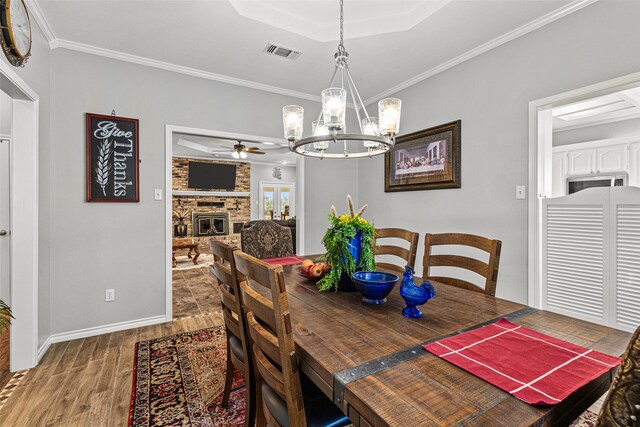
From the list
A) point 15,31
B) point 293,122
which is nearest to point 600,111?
point 293,122

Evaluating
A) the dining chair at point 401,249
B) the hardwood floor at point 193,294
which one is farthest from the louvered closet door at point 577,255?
the hardwood floor at point 193,294

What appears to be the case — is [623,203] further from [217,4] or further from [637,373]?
[217,4]

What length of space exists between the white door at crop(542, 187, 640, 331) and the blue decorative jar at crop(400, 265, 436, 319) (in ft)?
5.87

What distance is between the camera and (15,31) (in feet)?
5.92

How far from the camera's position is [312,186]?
13.1 ft

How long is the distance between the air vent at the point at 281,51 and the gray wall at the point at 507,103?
1462 mm

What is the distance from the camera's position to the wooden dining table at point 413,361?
0.66 meters

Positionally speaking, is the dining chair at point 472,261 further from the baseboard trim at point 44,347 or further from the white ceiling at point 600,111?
the baseboard trim at point 44,347

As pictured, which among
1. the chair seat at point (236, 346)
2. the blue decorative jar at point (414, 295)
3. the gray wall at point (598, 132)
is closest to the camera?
the blue decorative jar at point (414, 295)

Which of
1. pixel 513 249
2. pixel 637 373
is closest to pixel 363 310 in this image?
pixel 637 373

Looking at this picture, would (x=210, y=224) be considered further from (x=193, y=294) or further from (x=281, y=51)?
(x=281, y=51)

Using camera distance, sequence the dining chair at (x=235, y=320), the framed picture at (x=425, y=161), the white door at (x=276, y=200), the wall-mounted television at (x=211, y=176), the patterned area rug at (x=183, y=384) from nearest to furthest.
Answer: the dining chair at (x=235, y=320) < the patterned area rug at (x=183, y=384) < the framed picture at (x=425, y=161) < the wall-mounted television at (x=211, y=176) < the white door at (x=276, y=200)

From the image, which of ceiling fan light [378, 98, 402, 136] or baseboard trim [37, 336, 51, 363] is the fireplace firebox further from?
ceiling fan light [378, 98, 402, 136]

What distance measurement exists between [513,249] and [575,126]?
3.37 meters
